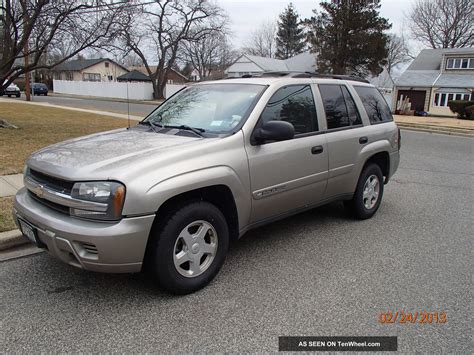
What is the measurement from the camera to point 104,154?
11.1ft

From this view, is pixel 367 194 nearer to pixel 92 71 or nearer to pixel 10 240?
pixel 10 240

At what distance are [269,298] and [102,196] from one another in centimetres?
156

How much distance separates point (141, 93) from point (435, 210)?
45742mm

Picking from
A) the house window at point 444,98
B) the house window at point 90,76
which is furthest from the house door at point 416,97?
the house window at point 90,76

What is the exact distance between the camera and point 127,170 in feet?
10.0

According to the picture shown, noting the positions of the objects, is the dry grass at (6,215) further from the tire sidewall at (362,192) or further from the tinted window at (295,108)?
the tire sidewall at (362,192)

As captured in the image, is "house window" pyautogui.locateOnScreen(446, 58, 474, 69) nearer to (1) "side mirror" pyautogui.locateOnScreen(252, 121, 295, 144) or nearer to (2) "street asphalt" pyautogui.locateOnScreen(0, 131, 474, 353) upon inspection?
(2) "street asphalt" pyautogui.locateOnScreen(0, 131, 474, 353)

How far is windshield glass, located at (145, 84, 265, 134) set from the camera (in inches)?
157

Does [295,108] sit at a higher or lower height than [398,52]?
lower

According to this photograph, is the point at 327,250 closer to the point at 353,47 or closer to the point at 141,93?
the point at 353,47

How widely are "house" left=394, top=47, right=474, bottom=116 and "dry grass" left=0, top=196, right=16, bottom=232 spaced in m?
36.4

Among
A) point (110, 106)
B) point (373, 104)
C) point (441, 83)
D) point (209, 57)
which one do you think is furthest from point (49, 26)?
point (209, 57)

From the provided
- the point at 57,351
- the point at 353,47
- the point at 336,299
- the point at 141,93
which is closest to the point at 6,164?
the point at 57,351

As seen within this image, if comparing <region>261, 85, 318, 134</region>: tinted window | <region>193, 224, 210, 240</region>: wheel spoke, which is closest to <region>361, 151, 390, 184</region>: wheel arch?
<region>261, 85, 318, 134</region>: tinted window
